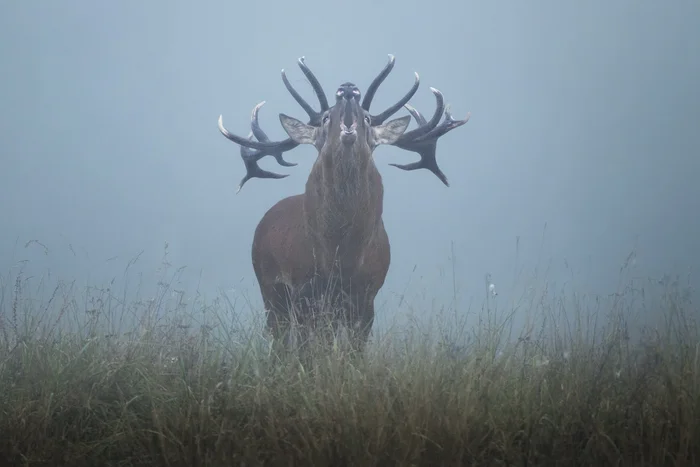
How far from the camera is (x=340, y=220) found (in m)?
5.18

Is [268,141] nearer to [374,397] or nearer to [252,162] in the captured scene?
[252,162]

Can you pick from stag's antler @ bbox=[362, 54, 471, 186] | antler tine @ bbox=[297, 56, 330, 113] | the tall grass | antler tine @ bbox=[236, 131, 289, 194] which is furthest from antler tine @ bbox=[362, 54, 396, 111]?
→ the tall grass

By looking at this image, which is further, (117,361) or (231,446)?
(117,361)

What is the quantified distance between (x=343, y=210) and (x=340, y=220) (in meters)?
0.09

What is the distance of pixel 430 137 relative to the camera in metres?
5.94

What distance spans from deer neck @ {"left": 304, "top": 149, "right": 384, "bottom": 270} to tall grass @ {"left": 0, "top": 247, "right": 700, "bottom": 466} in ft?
4.40

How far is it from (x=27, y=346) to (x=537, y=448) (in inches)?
108

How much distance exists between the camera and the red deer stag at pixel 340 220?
16.8 feet

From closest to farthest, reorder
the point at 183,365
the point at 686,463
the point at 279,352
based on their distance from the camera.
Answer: the point at 686,463, the point at 183,365, the point at 279,352

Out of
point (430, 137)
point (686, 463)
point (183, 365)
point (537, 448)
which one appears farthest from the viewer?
point (430, 137)

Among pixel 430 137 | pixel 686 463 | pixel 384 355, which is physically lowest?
pixel 686 463

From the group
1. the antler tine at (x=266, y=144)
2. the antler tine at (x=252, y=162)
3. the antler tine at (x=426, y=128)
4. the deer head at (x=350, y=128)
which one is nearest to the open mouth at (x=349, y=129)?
the deer head at (x=350, y=128)

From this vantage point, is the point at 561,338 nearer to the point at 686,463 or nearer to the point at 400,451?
the point at 686,463

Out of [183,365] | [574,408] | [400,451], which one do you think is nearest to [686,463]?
[574,408]
